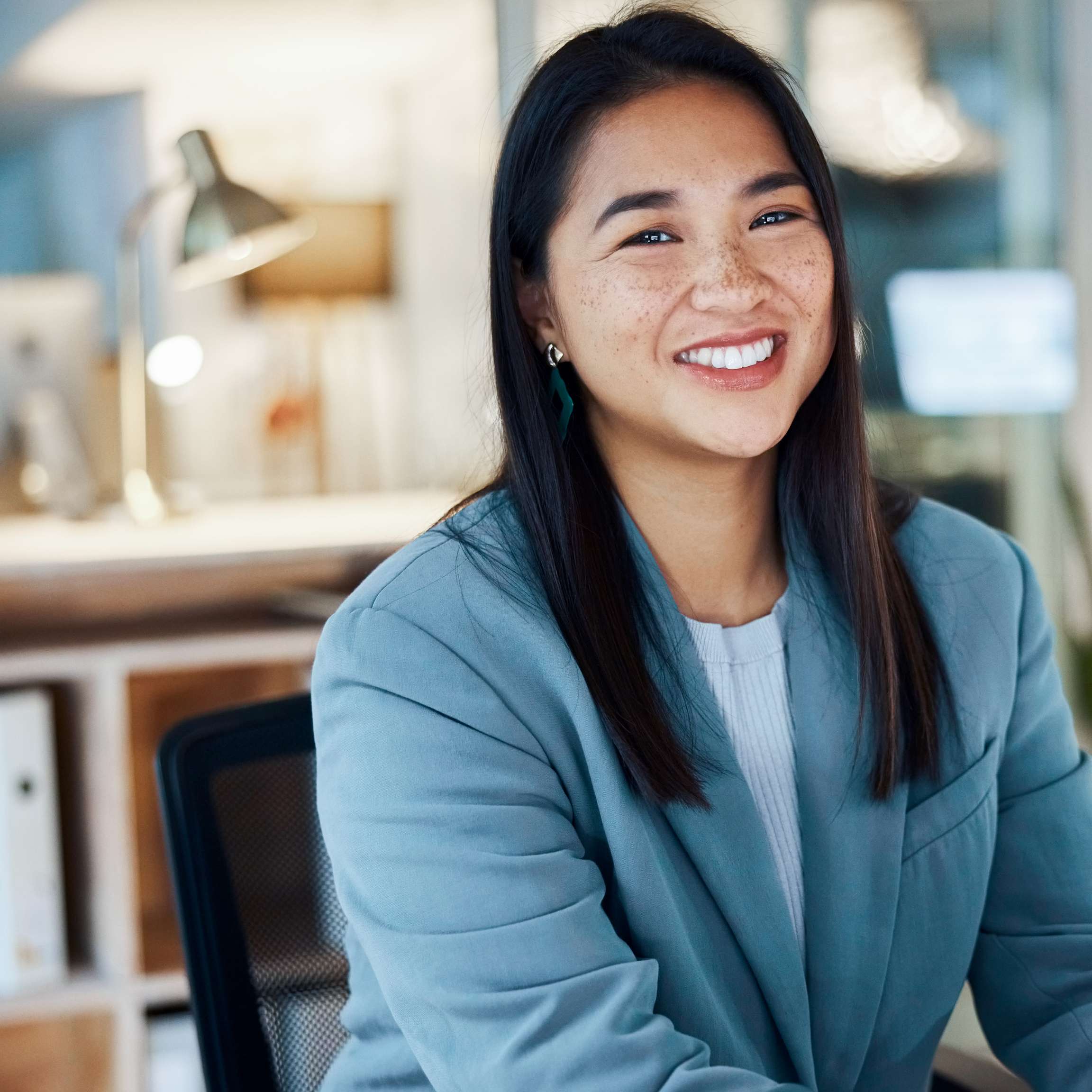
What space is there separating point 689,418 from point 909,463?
6.46ft

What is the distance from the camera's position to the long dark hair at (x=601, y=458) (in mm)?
1104

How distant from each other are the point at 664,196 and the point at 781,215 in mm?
107

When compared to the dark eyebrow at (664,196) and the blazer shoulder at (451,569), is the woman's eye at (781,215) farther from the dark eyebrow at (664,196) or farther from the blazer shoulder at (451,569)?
the blazer shoulder at (451,569)

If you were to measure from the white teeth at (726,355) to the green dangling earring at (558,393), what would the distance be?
132mm

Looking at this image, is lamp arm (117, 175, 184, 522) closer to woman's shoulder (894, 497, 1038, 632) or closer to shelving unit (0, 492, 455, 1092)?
shelving unit (0, 492, 455, 1092)

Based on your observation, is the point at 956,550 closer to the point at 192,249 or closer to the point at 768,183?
the point at 768,183

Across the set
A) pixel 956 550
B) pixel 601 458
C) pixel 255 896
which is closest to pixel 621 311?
pixel 601 458

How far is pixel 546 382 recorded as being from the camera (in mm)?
1200

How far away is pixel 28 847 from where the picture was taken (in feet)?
6.58

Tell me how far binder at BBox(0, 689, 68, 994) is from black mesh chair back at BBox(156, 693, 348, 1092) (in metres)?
0.91

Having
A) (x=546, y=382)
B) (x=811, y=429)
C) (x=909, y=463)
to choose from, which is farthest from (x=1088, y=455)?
(x=546, y=382)

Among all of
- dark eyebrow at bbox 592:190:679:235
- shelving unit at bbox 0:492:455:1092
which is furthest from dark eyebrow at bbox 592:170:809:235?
shelving unit at bbox 0:492:455:1092

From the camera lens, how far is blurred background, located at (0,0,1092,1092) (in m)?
2.47

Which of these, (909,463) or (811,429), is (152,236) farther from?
(811,429)
